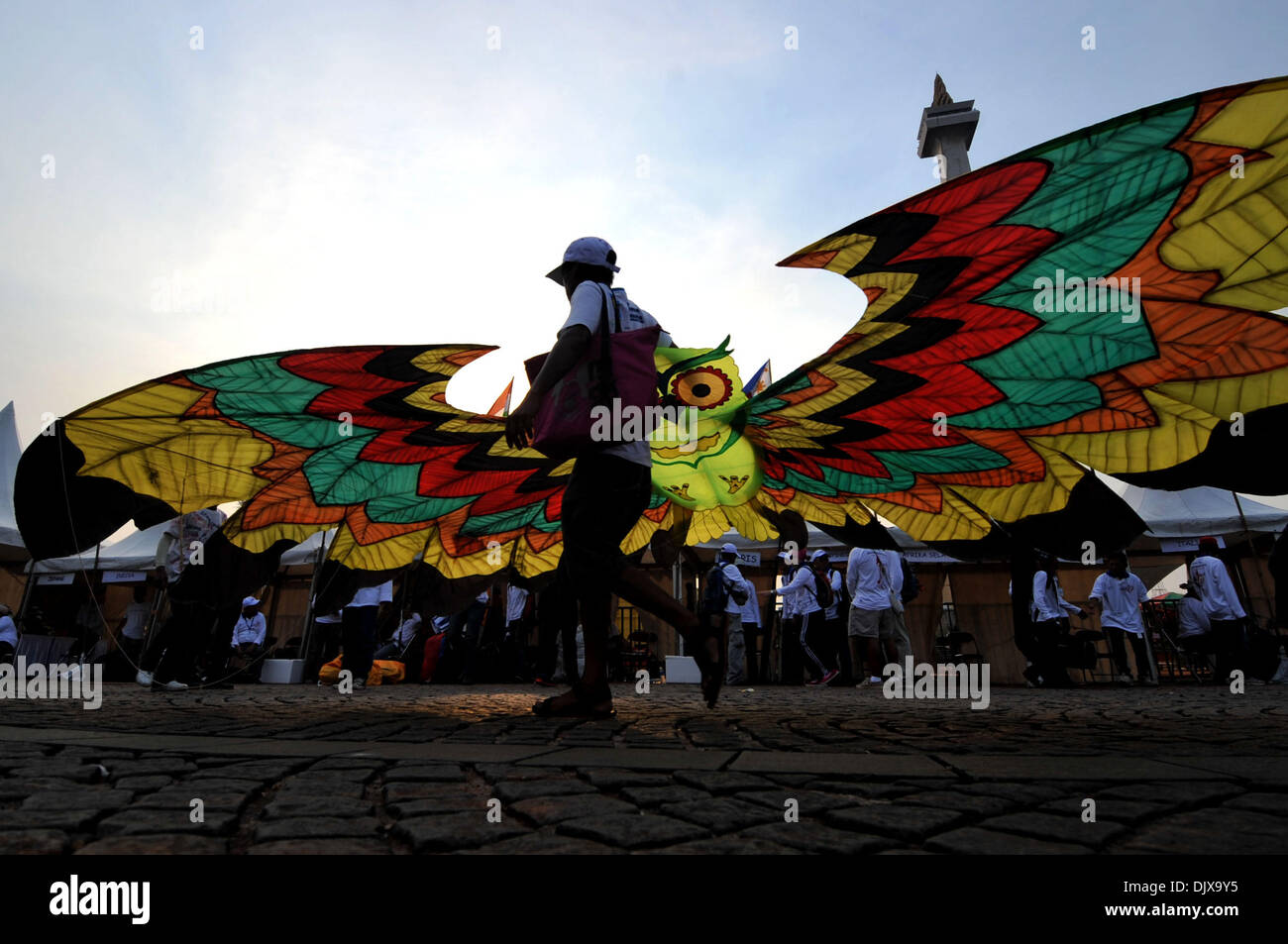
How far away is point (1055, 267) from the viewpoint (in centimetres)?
340

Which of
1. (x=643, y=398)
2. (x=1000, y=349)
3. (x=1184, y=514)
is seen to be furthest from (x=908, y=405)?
(x=1184, y=514)

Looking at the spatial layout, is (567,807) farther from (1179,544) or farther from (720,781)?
(1179,544)

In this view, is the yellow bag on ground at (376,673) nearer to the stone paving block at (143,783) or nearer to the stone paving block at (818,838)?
the stone paving block at (143,783)

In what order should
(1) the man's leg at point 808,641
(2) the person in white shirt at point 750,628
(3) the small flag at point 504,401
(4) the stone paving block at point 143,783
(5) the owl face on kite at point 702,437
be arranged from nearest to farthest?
(4) the stone paving block at point 143,783, (5) the owl face on kite at point 702,437, (3) the small flag at point 504,401, (1) the man's leg at point 808,641, (2) the person in white shirt at point 750,628

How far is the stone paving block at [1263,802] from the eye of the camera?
147 cm

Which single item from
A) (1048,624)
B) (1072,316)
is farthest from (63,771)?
(1048,624)

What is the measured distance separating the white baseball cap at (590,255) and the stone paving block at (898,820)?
2.86 m

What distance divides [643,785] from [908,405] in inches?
129

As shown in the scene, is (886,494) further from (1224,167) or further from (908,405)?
(1224,167)

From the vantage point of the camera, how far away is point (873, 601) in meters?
9.11

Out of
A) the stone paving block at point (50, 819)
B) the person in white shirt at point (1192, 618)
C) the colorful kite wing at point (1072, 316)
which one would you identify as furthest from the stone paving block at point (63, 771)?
the person in white shirt at point (1192, 618)

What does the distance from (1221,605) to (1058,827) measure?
9.54 m

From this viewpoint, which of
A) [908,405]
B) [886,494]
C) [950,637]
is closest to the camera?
[908,405]

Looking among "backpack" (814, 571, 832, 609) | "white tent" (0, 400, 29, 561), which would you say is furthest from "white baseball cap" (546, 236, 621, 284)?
"white tent" (0, 400, 29, 561)
